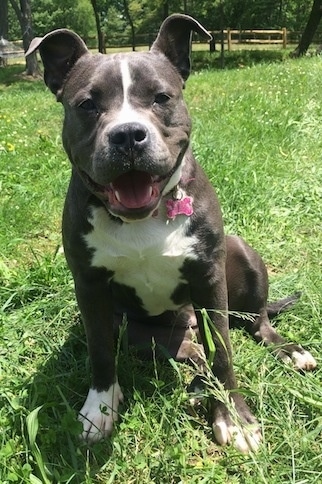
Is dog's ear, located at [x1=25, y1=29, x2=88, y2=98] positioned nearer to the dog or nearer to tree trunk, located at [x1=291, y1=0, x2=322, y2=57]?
the dog

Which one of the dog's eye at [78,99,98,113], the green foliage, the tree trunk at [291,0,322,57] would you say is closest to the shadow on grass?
the tree trunk at [291,0,322,57]

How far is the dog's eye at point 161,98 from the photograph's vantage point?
2.13 meters

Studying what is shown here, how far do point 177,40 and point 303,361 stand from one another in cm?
147

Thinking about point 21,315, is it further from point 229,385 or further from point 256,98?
point 256,98

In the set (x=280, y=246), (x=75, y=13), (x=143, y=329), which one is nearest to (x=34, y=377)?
(x=143, y=329)

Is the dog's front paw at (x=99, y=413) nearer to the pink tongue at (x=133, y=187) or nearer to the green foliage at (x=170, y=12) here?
the pink tongue at (x=133, y=187)

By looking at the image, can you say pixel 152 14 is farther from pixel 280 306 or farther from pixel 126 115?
pixel 126 115

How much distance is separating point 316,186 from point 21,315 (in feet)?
7.97

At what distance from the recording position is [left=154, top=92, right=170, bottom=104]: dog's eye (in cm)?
213

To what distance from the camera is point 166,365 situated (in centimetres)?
267

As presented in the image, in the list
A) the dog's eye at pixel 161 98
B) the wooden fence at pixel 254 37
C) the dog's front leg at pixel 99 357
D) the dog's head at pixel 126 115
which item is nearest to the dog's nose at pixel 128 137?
the dog's head at pixel 126 115

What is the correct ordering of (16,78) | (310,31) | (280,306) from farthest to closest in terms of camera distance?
(16,78) → (310,31) → (280,306)

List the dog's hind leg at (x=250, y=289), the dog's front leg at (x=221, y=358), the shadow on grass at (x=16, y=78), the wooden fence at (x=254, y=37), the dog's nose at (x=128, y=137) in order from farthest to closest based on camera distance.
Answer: the wooden fence at (x=254, y=37), the shadow on grass at (x=16, y=78), the dog's hind leg at (x=250, y=289), the dog's front leg at (x=221, y=358), the dog's nose at (x=128, y=137)

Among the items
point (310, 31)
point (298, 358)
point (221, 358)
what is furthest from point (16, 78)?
point (221, 358)
